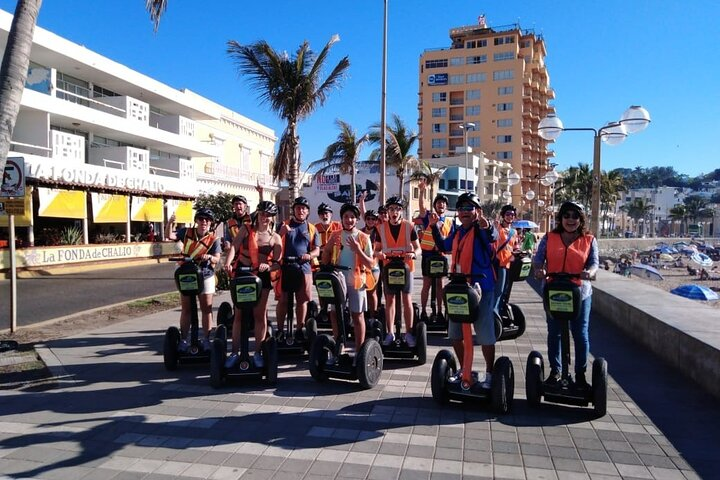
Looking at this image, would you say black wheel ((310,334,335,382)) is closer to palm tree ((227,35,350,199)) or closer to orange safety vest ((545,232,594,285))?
orange safety vest ((545,232,594,285))

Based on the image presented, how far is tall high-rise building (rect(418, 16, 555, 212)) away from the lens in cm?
7719

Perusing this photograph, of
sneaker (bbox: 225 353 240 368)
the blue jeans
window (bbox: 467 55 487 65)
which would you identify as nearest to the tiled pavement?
sneaker (bbox: 225 353 240 368)

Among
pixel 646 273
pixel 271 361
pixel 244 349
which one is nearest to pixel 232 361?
pixel 244 349

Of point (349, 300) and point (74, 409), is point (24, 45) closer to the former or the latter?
point (74, 409)

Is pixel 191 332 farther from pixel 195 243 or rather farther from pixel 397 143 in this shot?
pixel 397 143

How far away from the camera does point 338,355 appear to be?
5.75 meters

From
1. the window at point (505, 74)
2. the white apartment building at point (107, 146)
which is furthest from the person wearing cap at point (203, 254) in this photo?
the window at point (505, 74)

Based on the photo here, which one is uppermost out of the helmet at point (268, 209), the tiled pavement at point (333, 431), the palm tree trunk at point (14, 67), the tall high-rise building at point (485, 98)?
the tall high-rise building at point (485, 98)

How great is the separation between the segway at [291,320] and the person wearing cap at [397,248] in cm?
99

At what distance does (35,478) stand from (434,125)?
8105cm

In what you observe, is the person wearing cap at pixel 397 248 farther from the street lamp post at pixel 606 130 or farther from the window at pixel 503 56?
the window at pixel 503 56

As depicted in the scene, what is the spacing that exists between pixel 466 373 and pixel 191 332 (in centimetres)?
337

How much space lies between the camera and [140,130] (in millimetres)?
26938

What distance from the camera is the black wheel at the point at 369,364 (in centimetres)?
537
